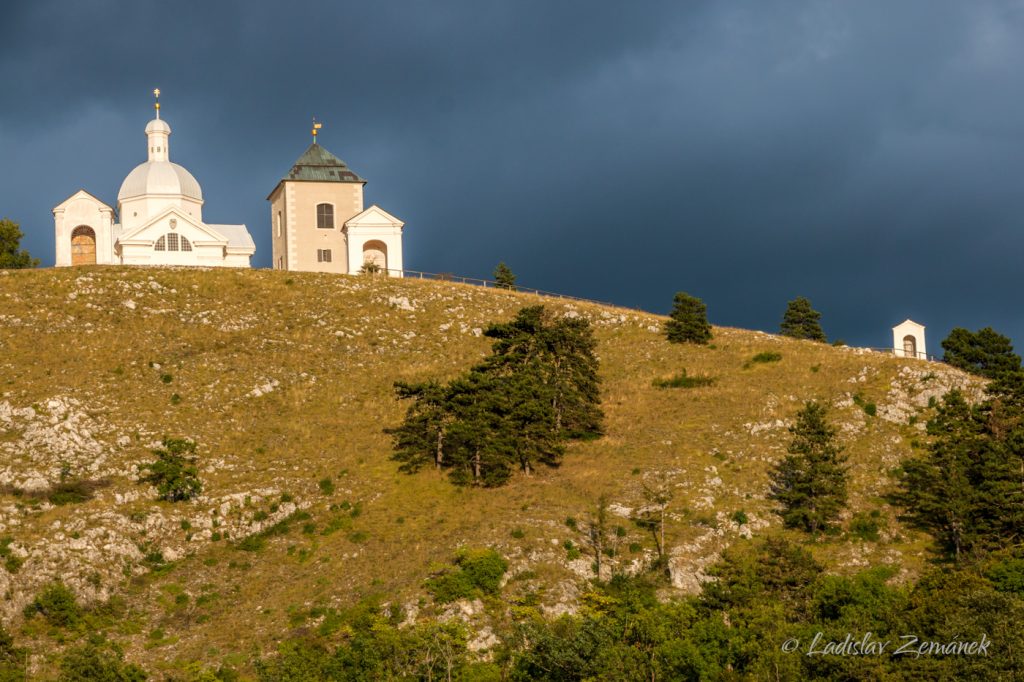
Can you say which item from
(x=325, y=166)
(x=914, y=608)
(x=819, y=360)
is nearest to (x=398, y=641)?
(x=914, y=608)

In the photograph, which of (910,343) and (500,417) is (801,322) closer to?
(910,343)

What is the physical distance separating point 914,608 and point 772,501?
41.9 ft

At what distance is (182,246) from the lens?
111375mm

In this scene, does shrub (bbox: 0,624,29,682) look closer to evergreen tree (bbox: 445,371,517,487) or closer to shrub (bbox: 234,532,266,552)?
shrub (bbox: 234,532,266,552)

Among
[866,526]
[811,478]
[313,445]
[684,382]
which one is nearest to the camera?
[866,526]

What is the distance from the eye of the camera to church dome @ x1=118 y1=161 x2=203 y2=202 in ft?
380

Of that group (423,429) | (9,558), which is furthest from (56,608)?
(423,429)

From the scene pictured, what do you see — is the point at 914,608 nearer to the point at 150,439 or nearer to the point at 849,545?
the point at 849,545

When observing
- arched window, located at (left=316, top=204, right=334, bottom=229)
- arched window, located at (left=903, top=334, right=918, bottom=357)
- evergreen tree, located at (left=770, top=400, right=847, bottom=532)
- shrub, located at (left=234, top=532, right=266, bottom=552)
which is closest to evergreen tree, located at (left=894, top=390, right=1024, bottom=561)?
evergreen tree, located at (left=770, top=400, right=847, bottom=532)

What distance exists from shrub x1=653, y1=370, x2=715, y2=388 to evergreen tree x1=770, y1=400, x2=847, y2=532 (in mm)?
11362

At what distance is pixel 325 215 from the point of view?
384ft

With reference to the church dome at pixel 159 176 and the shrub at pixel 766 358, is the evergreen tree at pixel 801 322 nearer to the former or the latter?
the shrub at pixel 766 358

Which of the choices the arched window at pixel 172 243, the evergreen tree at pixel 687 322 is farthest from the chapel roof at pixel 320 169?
the evergreen tree at pixel 687 322

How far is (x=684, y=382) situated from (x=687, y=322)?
32.7 ft
